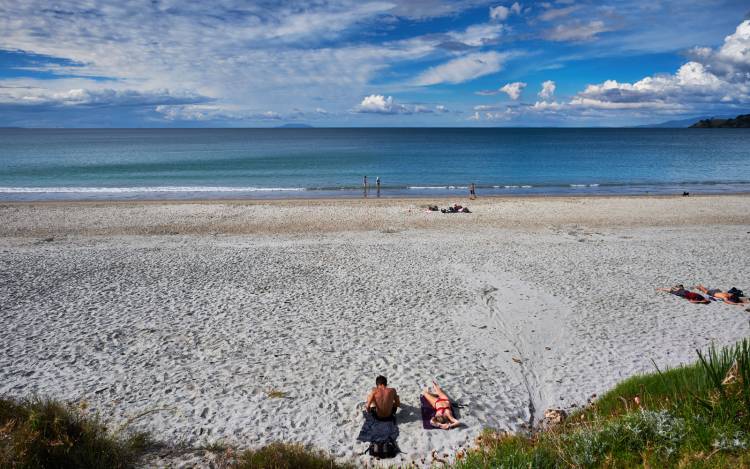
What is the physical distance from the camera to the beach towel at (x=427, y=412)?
730 cm

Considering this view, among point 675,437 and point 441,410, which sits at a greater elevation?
point 675,437

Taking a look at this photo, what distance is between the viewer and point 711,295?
41.0 feet

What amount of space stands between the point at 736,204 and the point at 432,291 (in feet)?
80.2

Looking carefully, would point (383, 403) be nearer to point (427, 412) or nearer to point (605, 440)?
point (427, 412)

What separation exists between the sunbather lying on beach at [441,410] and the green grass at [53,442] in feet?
14.3

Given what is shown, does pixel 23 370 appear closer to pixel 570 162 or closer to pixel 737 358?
pixel 737 358

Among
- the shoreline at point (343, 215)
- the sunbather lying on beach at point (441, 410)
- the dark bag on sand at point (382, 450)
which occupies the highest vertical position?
the shoreline at point (343, 215)

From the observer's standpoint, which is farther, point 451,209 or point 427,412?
point 451,209

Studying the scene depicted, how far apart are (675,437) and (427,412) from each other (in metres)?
3.57

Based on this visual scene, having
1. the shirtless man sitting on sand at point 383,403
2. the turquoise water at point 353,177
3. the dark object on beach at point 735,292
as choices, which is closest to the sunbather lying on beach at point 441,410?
the shirtless man sitting on sand at point 383,403

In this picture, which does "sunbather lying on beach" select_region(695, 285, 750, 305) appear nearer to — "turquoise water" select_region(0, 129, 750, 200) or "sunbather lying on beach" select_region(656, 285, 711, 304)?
"sunbather lying on beach" select_region(656, 285, 711, 304)

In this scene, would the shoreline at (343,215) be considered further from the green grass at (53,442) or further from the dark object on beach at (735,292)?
the green grass at (53,442)

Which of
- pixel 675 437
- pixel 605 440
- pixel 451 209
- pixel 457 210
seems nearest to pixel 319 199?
pixel 451 209

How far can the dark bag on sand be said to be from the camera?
21.8ft
